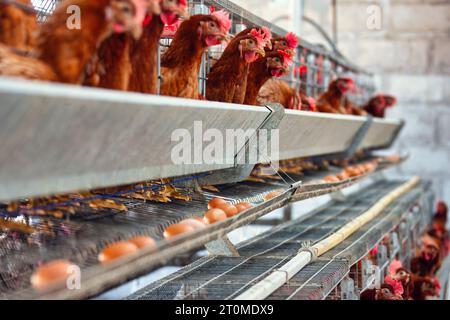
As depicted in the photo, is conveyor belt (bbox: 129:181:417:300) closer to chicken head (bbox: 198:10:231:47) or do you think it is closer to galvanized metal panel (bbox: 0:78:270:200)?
galvanized metal panel (bbox: 0:78:270:200)

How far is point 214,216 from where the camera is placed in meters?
2.36

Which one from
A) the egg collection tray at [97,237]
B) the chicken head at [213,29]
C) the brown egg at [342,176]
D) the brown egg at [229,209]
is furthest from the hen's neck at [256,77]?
the brown egg at [342,176]

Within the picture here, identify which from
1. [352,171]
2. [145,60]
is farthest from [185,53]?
[352,171]

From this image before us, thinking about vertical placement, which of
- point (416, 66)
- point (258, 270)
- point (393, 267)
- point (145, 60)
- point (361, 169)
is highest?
point (416, 66)

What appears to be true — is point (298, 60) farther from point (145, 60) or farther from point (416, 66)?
point (416, 66)

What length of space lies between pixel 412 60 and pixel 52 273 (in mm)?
8302

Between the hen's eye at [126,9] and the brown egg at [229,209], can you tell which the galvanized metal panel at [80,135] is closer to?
the hen's eye at [126,9]

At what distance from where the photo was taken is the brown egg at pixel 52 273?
157 centimetres

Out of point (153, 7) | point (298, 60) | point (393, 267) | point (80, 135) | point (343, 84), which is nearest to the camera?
point (80, 135)

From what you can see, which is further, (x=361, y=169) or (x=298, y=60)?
(x=361, y=169)

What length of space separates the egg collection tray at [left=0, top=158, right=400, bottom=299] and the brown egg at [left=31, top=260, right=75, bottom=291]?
0.05m

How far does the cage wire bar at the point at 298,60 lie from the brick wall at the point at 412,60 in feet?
2.98

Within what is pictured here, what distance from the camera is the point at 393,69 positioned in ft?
30.7
